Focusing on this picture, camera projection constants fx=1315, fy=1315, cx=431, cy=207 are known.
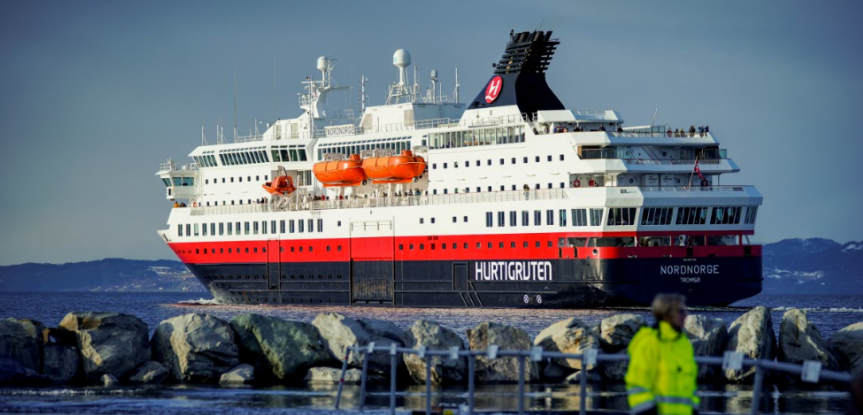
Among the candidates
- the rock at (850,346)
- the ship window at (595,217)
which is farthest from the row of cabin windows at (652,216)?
the rock at (850,346)

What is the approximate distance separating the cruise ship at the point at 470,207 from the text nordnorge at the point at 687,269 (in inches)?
2.1

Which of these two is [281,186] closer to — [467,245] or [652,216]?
[467,245]

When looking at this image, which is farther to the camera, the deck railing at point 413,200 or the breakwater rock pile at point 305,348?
the deck railing at point 413,200

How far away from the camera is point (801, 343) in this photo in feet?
97.2

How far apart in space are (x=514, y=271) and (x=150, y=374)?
2710 cm

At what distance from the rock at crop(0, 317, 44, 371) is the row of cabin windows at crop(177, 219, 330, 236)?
109 feet

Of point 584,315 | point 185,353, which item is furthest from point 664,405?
point 584,315

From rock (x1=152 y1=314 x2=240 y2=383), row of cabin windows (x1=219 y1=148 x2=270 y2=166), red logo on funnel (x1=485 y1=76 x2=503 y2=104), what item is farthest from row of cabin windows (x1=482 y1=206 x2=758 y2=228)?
rock (x1=152 y1=314 x2=240 y2=383)

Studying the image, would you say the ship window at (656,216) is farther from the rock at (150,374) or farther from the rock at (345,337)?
the rock at (150,374)

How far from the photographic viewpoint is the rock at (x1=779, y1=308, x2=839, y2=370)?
29.2 meters

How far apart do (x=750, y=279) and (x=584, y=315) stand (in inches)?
289

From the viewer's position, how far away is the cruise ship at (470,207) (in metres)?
50.7

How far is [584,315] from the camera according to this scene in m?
48.6

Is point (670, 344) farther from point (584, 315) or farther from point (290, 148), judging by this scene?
point (290, 148)
